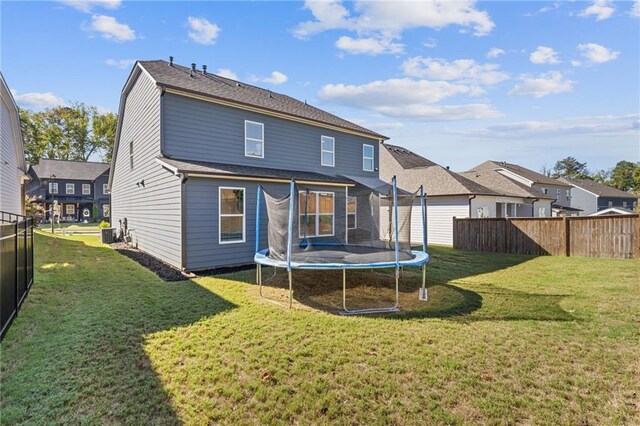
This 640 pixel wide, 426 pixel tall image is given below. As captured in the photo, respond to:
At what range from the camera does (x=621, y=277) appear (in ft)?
26.6

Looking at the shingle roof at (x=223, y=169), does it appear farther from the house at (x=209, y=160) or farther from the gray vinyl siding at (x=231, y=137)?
the gray vinyl siding at (x=231, y=137)

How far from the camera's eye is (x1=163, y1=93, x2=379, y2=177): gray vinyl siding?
9.73m

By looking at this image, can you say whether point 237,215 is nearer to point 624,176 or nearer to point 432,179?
point 432,179

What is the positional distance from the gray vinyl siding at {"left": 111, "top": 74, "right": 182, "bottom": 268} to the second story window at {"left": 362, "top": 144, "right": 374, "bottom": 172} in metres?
9.15

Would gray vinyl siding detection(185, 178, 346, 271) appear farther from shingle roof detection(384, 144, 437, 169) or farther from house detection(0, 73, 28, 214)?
shingle roof detection(384, 144, 437, 169)

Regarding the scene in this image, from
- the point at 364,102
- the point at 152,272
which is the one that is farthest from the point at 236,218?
the point at 364,102

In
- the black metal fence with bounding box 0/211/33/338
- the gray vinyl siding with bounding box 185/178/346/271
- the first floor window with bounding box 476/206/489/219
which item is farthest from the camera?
the first floor window with bounding box 476/206/489/219

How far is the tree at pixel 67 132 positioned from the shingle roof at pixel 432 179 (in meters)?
40.1

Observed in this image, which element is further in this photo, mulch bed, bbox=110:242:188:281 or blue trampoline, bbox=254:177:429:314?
mulch bed, bbox=110:242:188:281

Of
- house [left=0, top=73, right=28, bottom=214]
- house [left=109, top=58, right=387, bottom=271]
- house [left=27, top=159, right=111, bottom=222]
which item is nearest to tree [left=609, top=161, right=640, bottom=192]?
house [left=109, top=58, right=387, bottom=271]

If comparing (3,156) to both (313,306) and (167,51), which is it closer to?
(167,51)

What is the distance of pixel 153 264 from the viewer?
31.0 ft

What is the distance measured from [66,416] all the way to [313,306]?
3760 mm

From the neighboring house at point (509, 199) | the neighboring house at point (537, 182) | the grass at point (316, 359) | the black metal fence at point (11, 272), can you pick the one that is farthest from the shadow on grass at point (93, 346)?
the neighboring house at point (537, 182)
